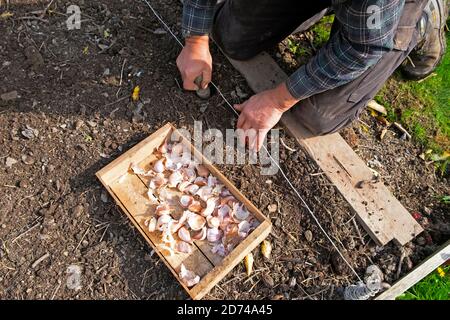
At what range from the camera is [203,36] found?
7.69 ft

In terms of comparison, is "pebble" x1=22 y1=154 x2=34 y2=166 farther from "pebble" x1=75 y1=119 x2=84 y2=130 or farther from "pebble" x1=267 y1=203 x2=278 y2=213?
"pebble" x1=267 y1=203 x2=278 y2=213

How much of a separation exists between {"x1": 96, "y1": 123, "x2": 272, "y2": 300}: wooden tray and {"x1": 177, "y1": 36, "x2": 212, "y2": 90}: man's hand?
304 mm

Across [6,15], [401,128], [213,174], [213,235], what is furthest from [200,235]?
[6,15]

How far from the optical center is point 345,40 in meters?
1.96

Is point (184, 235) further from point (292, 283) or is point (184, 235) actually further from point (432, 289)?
point (432, 289)

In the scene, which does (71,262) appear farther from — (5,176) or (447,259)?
(447,259)

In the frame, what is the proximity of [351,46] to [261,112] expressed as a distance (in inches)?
21.5

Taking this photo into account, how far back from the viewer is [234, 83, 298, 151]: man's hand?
2232 millimetres

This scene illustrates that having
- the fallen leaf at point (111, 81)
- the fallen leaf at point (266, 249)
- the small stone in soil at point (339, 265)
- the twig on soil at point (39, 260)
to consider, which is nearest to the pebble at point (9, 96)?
the fallen leaf at point (111, 81)

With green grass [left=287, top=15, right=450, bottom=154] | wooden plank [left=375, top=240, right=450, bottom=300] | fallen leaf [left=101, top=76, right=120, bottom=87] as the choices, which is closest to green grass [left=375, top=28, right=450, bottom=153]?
green grass [left=287, top=15, right=450, bottom=154]

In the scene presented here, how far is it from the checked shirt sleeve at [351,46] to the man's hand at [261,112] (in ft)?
0.23

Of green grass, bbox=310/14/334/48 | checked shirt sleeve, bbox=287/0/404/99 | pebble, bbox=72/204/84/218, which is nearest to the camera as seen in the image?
checked shirt sleeve, bbox=287/0/404/99
